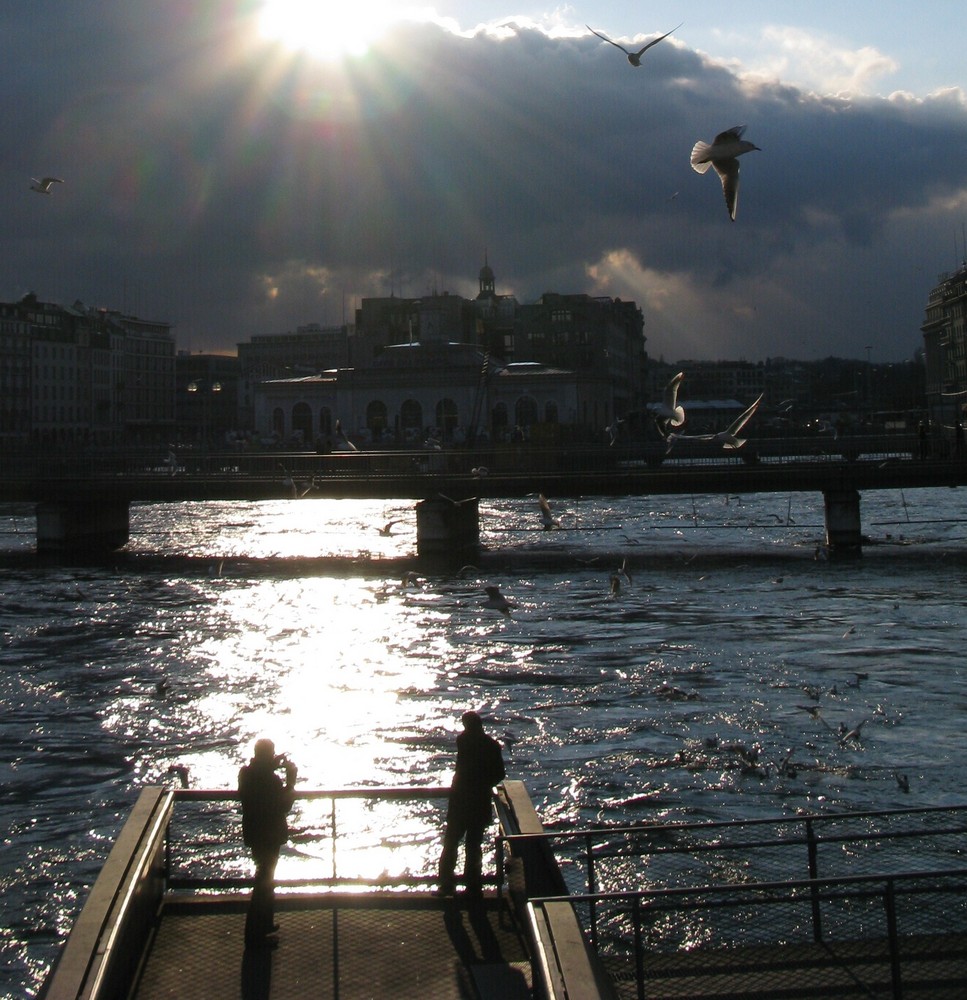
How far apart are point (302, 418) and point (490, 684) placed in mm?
117409

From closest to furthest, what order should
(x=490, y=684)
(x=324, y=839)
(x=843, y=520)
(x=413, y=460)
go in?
(x=324, y=839) < (x=490, y=684) < (x=843, y=520) < (x=413, y=460)

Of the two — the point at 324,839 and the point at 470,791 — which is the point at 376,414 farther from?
the point at 470,791

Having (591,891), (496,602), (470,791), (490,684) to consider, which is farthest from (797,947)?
(496,602)

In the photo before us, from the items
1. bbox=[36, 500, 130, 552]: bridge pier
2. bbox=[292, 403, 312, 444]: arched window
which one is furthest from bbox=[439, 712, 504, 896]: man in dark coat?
bbox=[292, 403, 312, 444]: arched window

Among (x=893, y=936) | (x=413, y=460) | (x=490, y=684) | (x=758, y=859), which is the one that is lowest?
(x=758, y=859)

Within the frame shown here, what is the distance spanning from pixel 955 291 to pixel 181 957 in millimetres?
153981

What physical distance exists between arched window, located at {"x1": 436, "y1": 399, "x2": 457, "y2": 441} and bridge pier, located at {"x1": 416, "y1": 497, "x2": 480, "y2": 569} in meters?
78.0

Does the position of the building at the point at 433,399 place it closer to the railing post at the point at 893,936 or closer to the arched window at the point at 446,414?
the arched window at the point at 446,414

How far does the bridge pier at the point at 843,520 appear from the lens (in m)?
55.8

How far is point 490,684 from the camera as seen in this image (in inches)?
1074

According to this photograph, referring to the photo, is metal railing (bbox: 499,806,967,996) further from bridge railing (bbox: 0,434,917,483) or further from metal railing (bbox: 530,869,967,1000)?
bridge railing (bbox: 0,434,917,483)

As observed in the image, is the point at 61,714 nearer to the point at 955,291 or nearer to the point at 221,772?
the point at 221,772

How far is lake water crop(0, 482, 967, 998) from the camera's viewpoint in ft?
60.9

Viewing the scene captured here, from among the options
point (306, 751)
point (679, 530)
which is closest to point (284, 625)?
point (306, 751)
